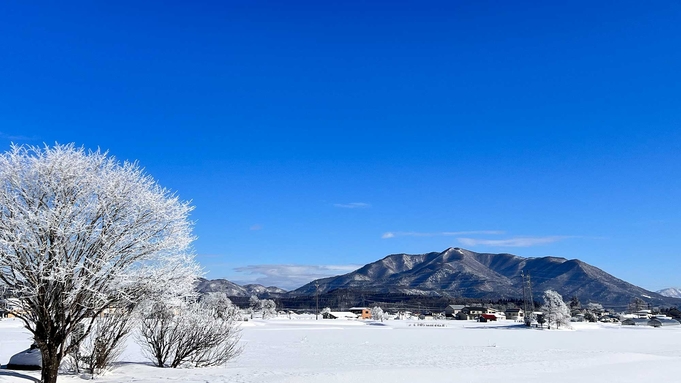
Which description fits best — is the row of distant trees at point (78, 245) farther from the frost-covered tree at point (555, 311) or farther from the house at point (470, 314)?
the house at point (470, 314)

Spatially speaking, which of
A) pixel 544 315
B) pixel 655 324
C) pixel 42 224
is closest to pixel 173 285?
pixel 42 224

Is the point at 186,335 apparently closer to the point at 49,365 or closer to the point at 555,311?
the point at 49,365

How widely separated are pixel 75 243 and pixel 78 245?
11 cm

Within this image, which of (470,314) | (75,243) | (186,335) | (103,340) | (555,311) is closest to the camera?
(75,243)

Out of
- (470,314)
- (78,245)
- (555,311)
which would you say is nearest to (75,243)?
(78,245)

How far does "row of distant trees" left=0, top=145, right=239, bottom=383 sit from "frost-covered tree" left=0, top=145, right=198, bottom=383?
1.2 inches

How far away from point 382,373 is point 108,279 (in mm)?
11489

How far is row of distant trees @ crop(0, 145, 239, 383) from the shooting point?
15.2 m

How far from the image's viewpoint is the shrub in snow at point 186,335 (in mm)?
23891

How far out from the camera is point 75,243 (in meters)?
15.9

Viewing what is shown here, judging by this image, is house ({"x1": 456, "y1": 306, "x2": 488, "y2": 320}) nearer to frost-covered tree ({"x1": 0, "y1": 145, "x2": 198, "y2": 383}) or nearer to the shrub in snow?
the shrub in snow

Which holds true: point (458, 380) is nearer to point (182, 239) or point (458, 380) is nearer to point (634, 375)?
point (634, 375)

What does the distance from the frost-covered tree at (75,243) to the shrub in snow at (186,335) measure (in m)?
6.77

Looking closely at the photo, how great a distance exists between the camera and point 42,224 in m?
15.1
